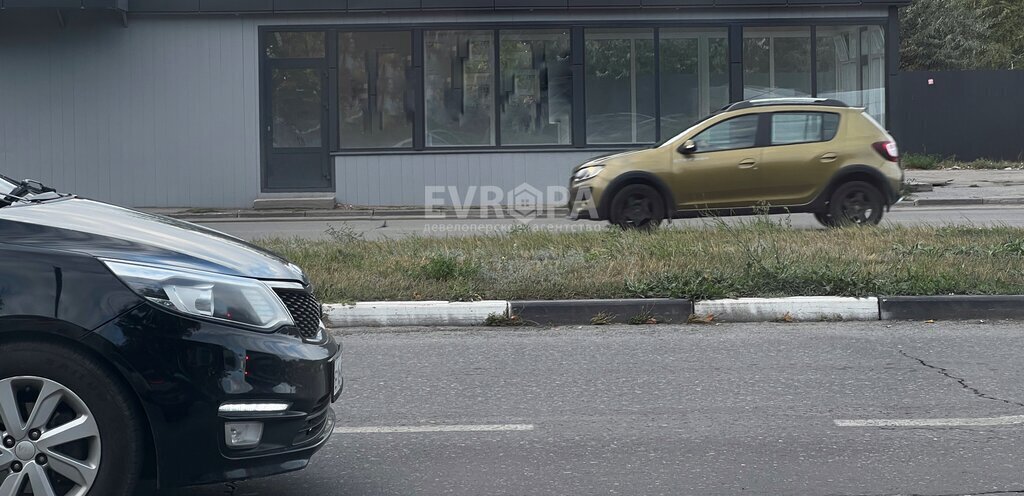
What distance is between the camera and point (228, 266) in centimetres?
420

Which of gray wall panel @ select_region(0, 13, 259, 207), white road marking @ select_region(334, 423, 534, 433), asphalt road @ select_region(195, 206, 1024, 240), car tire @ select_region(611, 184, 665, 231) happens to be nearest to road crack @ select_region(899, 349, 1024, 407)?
white road marking @ select_region(334, 423, 534, 433)

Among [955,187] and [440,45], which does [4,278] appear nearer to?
[440,45]

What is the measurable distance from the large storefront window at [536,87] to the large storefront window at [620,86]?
0.48m

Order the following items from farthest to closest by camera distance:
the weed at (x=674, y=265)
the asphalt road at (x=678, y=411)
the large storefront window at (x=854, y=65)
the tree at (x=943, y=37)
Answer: the tree at (x=943, y=37) → the large storefront window at (x=854, y=65) → the weed at (x=674, y=265) → the asphalt road at (x=678, y=411)

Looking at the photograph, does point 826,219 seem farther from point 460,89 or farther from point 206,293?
point 206,293

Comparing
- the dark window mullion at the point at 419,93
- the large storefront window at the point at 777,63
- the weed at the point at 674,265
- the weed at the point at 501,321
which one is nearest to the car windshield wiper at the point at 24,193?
the weed at the point at 674,265

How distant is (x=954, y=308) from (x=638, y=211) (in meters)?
5.85

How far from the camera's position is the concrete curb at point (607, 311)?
8461 millimetres

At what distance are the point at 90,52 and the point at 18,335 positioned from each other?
60.2 feet

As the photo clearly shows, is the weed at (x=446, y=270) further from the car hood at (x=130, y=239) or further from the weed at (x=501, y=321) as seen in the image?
the car hood at (x=130, y=239)

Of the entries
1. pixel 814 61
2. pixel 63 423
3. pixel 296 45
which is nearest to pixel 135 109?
pixel 296 45

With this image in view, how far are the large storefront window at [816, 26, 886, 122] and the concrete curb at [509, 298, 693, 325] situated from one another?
14600 mm

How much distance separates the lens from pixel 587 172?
14.2 metres

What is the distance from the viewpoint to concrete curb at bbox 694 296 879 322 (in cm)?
844
